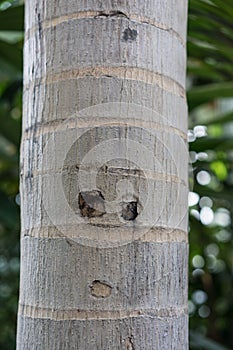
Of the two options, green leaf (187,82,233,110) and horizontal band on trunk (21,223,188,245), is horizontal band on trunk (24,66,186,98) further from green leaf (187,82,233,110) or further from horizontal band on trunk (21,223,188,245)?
green leaf (187,82,233,110)

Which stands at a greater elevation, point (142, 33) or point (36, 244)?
point (142, 33)

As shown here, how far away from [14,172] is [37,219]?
1.19 metres

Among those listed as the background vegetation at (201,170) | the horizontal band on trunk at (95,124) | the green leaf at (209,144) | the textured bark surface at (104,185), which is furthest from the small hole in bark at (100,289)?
the green leaf at (209,144)

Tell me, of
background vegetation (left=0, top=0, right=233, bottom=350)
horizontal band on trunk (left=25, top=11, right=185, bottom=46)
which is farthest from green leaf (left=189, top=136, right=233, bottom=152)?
horizontal band on trunk (left=25, top=11, right=185, bottom=46)

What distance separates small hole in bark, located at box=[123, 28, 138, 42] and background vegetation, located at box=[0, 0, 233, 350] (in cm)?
36

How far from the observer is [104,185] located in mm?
464

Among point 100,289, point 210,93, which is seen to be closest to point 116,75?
point 100,289

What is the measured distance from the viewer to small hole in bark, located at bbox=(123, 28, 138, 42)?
487 millimetres

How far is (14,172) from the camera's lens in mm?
1652

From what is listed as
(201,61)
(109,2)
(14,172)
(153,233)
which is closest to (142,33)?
(109,2)

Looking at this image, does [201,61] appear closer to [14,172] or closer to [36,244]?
[14,172]

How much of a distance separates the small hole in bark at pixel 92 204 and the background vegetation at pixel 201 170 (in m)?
0.46

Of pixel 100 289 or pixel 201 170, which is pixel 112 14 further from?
pixel 201 170

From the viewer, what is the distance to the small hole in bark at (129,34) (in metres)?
0.49
